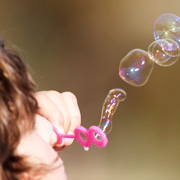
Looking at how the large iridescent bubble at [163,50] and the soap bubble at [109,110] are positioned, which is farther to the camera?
the large iridescent bubble at [163,50]

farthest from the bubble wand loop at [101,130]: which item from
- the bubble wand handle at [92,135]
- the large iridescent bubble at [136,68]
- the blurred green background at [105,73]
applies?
the blurred green background at [105,73]

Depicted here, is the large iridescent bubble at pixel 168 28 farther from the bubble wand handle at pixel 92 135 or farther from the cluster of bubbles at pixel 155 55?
the bubble wand handle at pixel 92 135

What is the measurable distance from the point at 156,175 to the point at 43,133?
1989mm

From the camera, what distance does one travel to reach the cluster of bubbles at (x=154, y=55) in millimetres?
1243

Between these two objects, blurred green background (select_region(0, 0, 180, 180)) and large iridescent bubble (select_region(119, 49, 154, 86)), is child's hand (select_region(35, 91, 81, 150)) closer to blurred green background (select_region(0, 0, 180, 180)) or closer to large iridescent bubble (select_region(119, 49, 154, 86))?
large iridescent bubble (select_region(119, 49, 154, 86))

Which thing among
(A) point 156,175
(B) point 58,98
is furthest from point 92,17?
(B) point 58,98

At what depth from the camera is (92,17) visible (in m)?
2.87

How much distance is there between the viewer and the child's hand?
0.81m

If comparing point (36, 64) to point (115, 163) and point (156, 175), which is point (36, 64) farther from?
point (156, 175)

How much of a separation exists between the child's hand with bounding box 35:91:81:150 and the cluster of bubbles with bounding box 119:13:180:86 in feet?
1.10

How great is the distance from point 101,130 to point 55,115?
0.11m

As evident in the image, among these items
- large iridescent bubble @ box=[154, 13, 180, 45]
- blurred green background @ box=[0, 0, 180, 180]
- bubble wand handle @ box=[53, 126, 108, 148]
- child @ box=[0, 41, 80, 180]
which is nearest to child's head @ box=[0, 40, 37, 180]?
child @ box=[0, 41, 80, 180]

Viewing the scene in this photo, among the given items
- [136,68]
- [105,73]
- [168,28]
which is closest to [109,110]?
[136,68]

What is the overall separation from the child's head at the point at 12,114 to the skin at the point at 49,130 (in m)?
0.02
